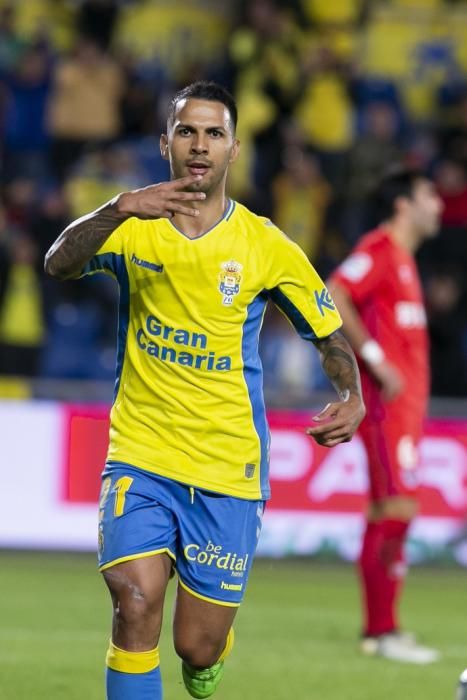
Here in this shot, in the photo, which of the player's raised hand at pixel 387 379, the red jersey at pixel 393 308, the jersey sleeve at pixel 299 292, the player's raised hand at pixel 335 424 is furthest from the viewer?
the red jersey at pixel 393 308

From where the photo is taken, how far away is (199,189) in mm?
4906

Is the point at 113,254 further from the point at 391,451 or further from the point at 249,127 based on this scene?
the point at 249,127

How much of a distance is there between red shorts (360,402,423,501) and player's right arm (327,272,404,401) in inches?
5.5

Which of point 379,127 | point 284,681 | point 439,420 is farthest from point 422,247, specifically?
point 284,681

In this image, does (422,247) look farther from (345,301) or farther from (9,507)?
(345,301)

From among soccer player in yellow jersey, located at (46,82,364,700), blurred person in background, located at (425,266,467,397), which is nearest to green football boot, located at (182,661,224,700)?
soccer player in yellow jersey, located at (46,82,364,700)

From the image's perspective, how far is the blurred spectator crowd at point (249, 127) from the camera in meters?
12.7

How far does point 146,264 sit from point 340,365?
741 millimetres

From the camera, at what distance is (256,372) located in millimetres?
5199

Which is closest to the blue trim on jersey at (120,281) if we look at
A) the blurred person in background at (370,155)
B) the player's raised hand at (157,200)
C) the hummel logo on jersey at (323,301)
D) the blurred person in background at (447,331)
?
the player's raised hand at (157,200)

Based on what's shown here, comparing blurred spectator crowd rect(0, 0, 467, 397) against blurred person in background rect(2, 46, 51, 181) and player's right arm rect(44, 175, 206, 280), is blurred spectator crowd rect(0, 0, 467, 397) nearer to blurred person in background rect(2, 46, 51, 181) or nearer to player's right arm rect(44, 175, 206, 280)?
blurred person in background rect(2, 46, 51, 181)

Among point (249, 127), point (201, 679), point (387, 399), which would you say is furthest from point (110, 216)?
point (249, 127)

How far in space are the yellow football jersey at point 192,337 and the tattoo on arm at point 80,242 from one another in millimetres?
150

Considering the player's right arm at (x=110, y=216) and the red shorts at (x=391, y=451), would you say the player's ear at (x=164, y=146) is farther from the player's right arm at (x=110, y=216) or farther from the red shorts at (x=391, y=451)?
the red shorts at (x=391, y=451)
